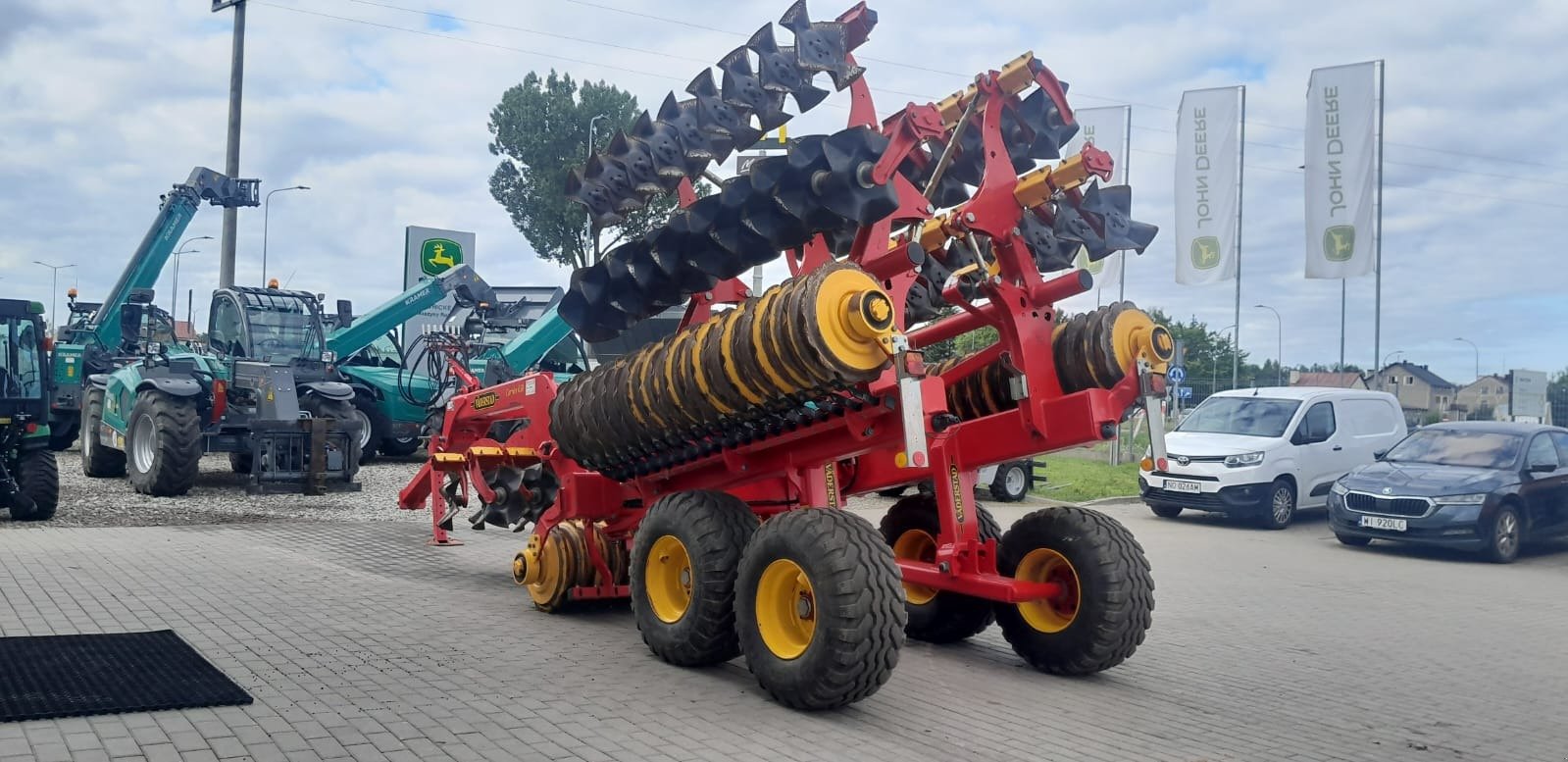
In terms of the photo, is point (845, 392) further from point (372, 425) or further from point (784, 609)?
point (372, 425)

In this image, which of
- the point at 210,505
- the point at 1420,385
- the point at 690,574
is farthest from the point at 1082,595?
the point at 1420,385

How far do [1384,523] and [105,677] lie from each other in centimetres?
1313

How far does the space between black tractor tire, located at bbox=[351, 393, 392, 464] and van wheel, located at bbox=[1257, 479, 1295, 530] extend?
13.3 meters

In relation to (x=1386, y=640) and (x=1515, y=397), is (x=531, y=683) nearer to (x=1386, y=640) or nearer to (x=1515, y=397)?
(x=1386, y=640)

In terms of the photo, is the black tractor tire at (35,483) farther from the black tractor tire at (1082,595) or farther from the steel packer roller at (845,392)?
the black tractor tire at (1082,595)

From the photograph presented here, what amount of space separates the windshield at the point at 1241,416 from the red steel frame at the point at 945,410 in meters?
10.9

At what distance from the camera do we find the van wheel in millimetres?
16844

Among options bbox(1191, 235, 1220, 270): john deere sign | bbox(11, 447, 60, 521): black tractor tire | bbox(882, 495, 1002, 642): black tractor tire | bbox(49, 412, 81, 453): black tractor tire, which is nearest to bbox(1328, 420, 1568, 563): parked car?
bbox(882, 495, 1002, 642): black tractor tire

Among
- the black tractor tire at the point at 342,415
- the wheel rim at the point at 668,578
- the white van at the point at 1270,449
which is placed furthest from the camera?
the white van at the point at 1270,449

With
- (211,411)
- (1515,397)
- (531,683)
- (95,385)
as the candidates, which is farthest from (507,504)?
(1515,397)

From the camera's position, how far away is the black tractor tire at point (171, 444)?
47.6ft

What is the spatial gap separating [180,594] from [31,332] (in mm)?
5561

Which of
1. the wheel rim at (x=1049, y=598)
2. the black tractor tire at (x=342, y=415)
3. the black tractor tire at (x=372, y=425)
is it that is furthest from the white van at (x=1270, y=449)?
the black tractor tire at (x=372, y=425)

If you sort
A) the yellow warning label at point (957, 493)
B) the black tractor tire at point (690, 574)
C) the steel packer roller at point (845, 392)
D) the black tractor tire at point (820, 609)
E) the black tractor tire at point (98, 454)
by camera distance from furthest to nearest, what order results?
1. the black tractor tire at point (98, 454)
2. the yellow warning label at point (957, 493)
3. the black tractor tire at point (690, 574)
4. the steel packer roller at point (845, 392)
5. the black tractor tire at point (820, 609)
